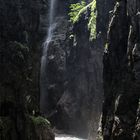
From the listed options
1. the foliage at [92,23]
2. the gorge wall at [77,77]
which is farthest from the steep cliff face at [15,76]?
the foliage at [92,23]

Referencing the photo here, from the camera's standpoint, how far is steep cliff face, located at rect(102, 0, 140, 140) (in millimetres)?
25531

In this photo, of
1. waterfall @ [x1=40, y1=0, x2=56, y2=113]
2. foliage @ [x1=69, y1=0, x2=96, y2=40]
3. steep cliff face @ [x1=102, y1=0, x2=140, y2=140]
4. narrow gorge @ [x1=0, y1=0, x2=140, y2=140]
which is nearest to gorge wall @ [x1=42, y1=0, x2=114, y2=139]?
narrow gorge @ [x1=0, y1=0, x2=140, y2=140]

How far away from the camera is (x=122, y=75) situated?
2791cm

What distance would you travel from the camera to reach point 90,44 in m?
43.1

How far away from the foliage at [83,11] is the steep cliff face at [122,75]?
35.0 feet

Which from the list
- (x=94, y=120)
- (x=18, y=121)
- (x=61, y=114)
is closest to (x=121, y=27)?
(x=18, y=121)

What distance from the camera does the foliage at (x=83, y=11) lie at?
41834mm

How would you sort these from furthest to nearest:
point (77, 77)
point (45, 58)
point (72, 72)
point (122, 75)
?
point (45, 58), point (72, 72), point (77, 77), point (122, 75)

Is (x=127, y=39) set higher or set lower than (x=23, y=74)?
higher

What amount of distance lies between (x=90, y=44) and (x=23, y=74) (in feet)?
64.2

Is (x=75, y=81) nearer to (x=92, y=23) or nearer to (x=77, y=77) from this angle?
(x=77, y=77)

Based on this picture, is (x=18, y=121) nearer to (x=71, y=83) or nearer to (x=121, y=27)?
(x=121, y=27)

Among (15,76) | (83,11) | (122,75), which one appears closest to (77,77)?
(83,11)

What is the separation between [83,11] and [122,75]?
19255 mm
